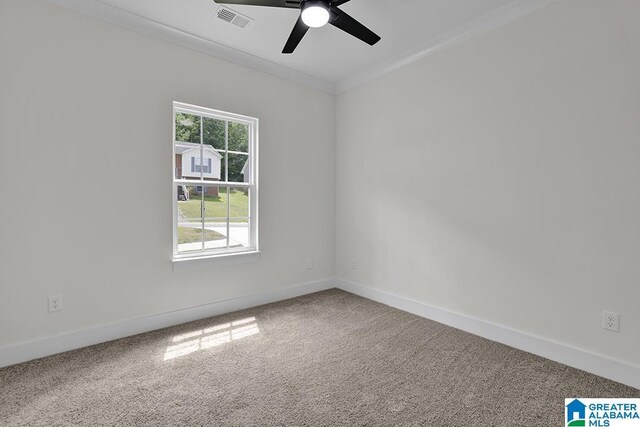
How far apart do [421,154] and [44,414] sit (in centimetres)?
345

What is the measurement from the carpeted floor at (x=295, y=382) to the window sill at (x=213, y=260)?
567 millimetres

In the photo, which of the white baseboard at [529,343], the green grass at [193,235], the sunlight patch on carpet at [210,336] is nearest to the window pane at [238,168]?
the green grass at [193,235]

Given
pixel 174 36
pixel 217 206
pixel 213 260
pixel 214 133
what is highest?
pixel 174 36

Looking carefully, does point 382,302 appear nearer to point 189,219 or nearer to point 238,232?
point 238,232

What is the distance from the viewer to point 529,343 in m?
2.39

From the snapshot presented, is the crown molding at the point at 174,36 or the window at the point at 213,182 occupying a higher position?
the crown molding at the point at 174,36

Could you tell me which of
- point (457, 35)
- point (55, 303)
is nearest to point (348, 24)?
point (457, 35)

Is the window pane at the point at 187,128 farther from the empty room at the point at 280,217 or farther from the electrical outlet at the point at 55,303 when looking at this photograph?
the electrical outlet at the point at 55,303

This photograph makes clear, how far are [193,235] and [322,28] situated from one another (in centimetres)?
235

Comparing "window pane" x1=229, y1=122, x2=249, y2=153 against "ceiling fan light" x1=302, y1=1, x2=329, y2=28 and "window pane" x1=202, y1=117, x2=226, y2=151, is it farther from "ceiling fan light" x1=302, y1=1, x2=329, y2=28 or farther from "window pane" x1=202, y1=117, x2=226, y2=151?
"ceiling fan light" x1=302, y1=1, x2=329, y2=28

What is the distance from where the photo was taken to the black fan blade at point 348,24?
2.01 meters

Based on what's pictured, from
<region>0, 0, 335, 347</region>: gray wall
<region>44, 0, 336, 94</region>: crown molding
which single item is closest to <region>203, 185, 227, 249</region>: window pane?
<region>0, 0, 335, 347</region>: gray wall

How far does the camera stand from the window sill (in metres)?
2.87

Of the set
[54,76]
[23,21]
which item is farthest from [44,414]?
[23,21]
